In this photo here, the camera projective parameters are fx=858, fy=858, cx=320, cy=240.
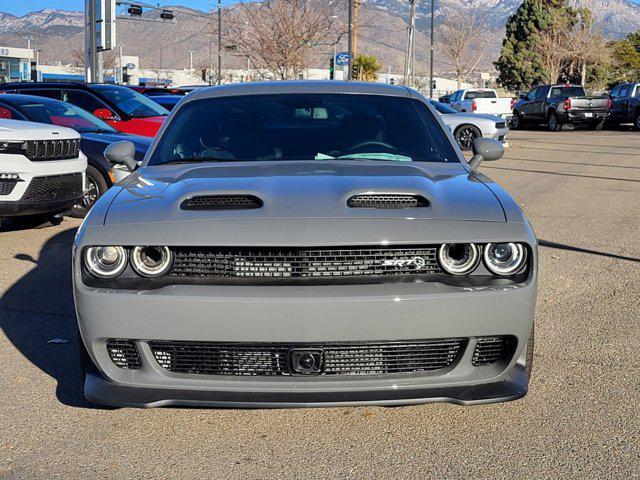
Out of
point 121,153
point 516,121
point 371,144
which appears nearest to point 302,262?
point 371,144

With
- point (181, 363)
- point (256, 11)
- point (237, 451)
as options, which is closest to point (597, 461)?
point (237, 451)

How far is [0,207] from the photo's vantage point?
27.3 feet

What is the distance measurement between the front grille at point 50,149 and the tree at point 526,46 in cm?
6414

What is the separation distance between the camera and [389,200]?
3725 mm

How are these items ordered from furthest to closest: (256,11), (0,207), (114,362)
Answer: (256,11) < (0,207) < (114,362)

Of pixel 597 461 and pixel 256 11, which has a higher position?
pixel 256 11

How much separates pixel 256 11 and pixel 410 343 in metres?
43.7

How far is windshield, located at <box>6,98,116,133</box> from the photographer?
10.9m

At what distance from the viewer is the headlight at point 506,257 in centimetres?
353

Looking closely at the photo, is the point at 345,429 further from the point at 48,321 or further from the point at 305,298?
the point at 48,321

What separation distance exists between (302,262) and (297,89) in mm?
2124

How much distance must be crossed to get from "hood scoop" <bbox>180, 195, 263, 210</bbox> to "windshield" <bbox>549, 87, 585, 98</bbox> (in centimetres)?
3208

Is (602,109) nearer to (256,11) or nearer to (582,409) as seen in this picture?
(256,11)

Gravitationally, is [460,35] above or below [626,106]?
above
